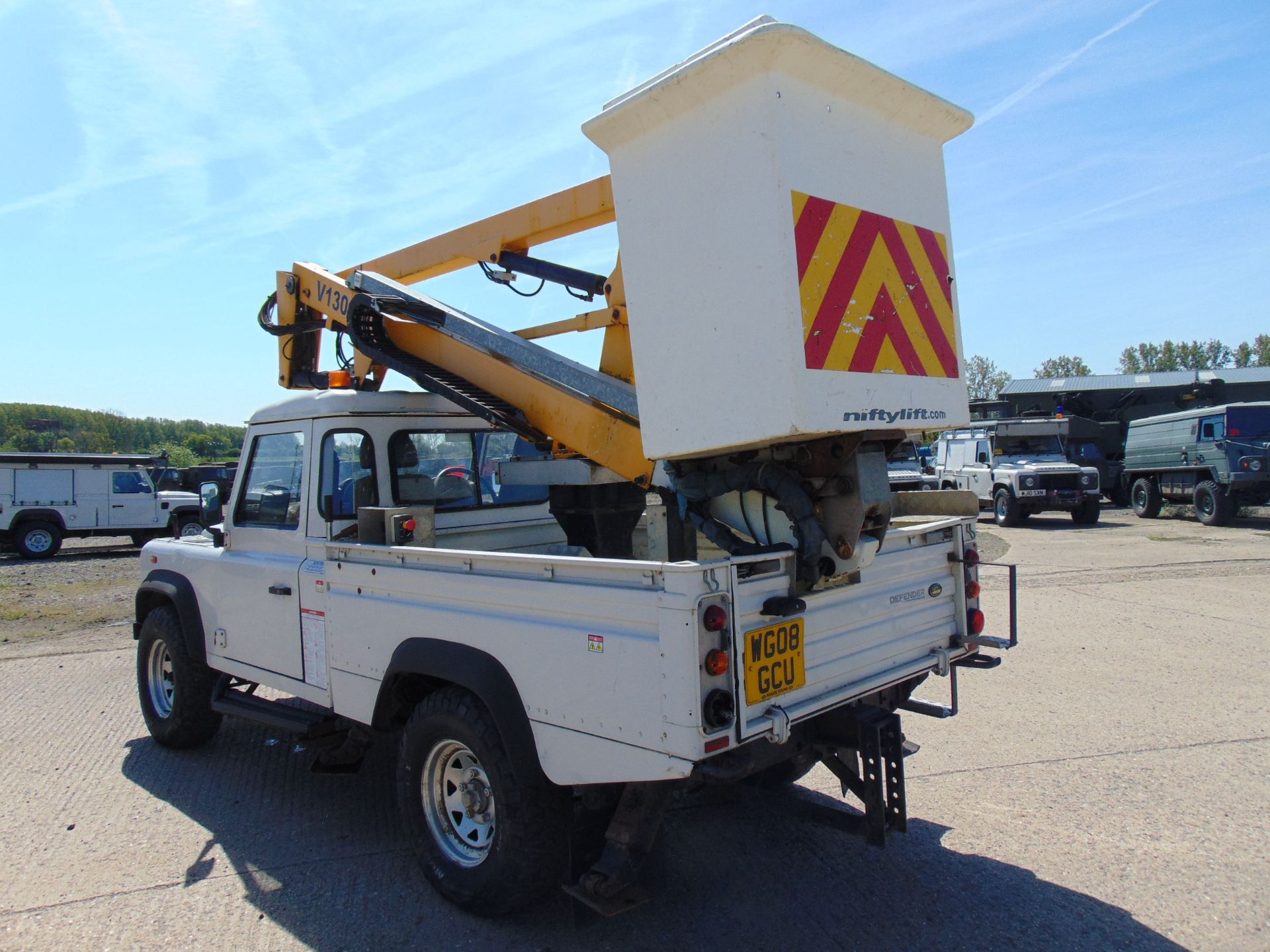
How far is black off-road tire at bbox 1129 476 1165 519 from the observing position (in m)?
20.4

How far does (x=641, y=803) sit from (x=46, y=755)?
4.54 meters

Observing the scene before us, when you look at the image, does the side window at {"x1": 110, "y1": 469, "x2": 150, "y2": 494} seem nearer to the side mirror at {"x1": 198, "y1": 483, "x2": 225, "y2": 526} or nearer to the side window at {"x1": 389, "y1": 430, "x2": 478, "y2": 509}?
the side mirror at {"x1": 198, "y1": 483, "x2": 225, "y2": 526}

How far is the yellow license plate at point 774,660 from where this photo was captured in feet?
8.89

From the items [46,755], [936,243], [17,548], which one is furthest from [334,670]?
[17,548]

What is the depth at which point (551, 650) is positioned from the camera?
2.89 metres

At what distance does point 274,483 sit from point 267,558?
44cm

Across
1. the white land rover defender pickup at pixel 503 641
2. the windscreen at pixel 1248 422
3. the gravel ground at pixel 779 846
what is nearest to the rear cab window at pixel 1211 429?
the windscreen at pixel 1248 422

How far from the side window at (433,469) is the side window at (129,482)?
57.6ft


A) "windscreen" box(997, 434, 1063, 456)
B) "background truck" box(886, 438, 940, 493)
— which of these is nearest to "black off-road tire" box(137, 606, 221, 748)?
"background truck" box(886, 438, 940, 493)

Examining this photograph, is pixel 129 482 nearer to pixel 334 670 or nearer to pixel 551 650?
pixel 334 670

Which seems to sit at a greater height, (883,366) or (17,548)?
(883,366)

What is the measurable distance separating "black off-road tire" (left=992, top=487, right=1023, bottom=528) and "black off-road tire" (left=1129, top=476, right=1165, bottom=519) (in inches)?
146

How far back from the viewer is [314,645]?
4.03 meters

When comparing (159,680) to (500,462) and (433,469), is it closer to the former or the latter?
(433,469)
